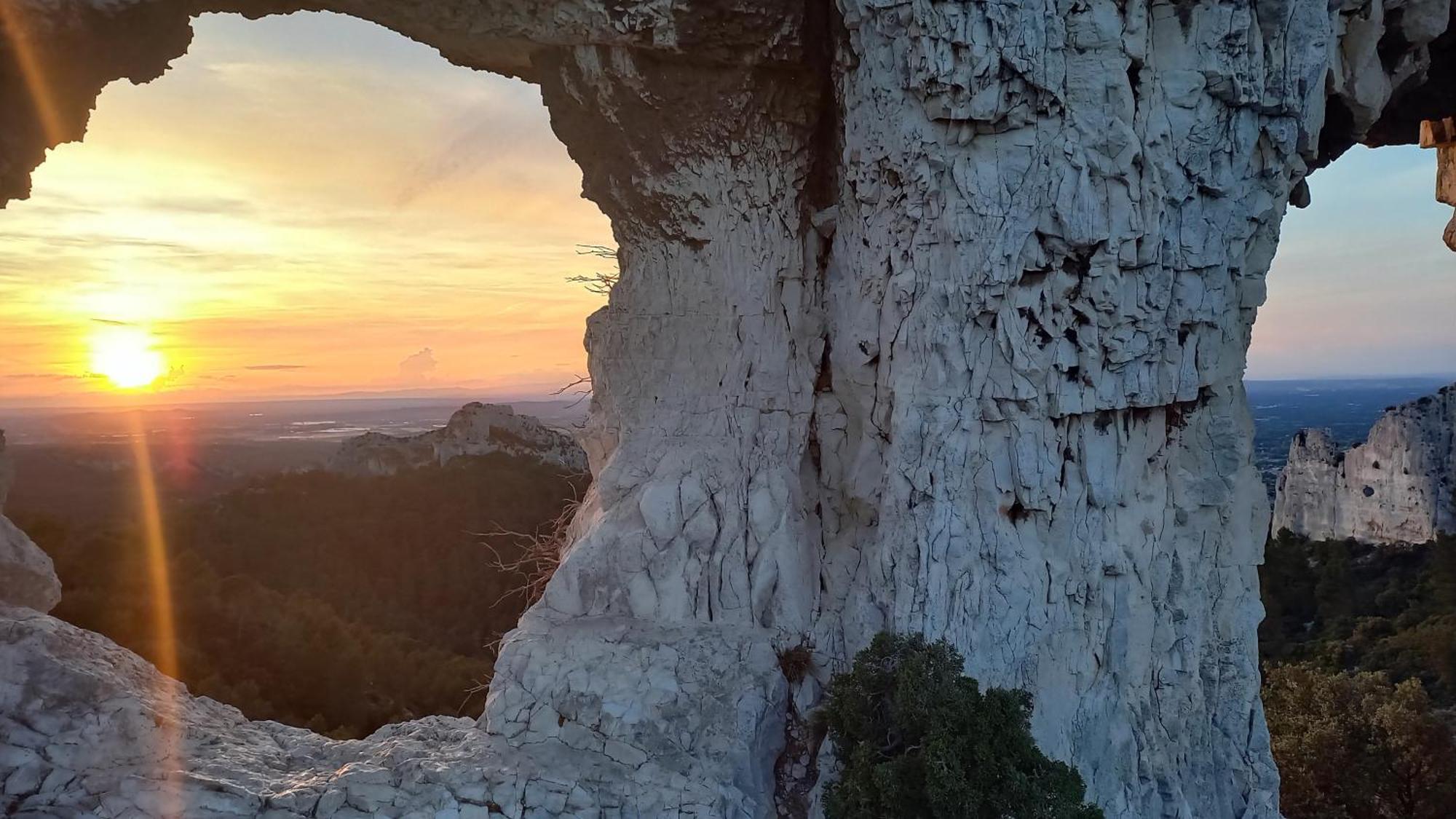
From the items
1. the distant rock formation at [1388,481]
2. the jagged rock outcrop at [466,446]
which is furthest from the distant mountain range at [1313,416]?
the jagged rock outcrop at [466,446]

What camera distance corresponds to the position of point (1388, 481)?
124ft

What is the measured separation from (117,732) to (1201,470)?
1004 centimetres

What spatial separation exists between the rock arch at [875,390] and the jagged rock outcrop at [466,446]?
20.6m

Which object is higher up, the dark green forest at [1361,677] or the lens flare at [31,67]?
the lens flare at [31,67]

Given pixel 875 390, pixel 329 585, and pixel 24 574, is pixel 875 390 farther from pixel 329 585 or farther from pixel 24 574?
pixel 329 585

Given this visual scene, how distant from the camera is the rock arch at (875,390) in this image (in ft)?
23.6

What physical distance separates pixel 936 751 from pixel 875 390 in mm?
3515

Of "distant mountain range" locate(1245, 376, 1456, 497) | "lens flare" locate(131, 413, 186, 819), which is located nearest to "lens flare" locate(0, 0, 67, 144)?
"lens flare" locate(131, 413, 186, 819)

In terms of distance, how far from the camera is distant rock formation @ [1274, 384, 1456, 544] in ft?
119

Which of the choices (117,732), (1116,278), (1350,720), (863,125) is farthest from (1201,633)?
(117,732)

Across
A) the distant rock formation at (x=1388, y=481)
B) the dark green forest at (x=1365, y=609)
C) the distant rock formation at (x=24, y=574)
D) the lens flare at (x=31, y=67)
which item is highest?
the lens flare at (x=31, y=67)

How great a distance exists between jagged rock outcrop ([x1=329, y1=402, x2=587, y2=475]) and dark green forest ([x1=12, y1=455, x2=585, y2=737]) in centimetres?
97

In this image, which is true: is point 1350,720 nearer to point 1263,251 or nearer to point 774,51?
point 1263,251

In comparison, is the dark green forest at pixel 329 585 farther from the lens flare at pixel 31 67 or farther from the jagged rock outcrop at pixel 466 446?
the lens flare at pixel 31 67
